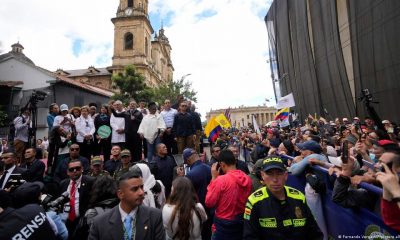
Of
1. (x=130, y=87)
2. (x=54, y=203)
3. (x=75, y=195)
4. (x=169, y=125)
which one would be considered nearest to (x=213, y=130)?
(x=169, y=125)

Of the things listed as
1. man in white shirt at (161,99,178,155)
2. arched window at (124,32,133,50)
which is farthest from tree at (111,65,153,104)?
arched window at (124,32,133,50)

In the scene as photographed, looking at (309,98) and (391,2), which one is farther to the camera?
(309,98)

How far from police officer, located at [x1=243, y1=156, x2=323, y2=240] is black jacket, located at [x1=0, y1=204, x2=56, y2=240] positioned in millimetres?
1915

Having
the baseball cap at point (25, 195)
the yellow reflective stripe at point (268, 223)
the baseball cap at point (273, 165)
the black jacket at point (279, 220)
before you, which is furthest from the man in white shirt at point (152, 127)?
the yellow reflective stripe at point (268, 223)

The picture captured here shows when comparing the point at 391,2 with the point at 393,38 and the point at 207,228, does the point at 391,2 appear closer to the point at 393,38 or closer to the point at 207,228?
the point at 393,38

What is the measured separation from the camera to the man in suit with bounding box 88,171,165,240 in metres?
2.36

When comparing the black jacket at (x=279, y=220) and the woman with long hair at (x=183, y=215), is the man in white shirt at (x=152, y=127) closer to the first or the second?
the woman with long hair at (x=183, y=215)

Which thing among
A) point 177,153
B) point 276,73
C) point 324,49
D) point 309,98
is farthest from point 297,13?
point 177,153

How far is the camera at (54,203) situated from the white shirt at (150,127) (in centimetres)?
362

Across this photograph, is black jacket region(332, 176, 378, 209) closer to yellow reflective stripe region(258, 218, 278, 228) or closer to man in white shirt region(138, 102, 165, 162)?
yellow reflective stripe region(258, 218, 278, 228)

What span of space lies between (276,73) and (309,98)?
720 centimetres

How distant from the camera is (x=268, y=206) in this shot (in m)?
2.38

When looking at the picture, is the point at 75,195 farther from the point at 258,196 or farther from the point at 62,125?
the point at 62,125

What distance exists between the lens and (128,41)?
49969 mm
